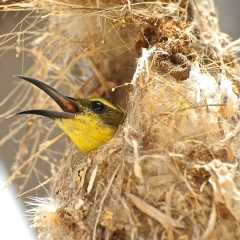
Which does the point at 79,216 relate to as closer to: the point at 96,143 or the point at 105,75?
the point at 96,143

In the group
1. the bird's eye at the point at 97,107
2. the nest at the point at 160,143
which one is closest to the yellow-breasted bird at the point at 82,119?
the bird's eye at the point at 97,107

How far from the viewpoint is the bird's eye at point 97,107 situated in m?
2.91

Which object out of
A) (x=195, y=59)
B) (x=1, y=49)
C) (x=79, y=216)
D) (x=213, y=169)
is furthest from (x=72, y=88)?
(x=213, y=169)

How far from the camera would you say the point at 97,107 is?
2949mm

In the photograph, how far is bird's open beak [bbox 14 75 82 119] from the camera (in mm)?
2693

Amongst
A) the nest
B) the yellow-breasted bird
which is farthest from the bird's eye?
the nest

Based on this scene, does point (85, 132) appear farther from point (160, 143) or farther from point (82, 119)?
point (160, 143)

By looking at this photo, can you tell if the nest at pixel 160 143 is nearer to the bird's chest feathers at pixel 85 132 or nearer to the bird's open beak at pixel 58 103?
the bird's chest feathers at pixel 85 132

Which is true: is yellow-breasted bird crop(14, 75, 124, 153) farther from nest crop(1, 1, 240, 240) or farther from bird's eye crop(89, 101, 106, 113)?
nest crop(1, 1, 240, 240)

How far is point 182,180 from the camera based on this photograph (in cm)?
204

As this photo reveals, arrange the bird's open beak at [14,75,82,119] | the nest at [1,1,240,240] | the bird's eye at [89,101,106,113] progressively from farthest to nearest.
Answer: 1. the bird's eye at [89,101,106,113]
2. the bird's open beak at [14,75,82,119]
3. the nest at [1,1,240,240]

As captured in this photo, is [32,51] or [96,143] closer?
[96,143]

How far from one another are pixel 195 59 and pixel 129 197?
104cm

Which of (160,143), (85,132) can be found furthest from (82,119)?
(160,143)
